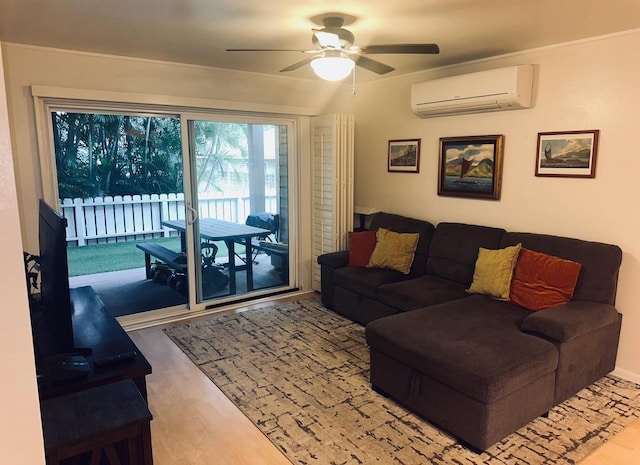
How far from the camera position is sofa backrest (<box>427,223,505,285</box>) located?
139 inches

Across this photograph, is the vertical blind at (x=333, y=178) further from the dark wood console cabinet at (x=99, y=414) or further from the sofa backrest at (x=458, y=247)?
the dark wood console cabinet at (x=99, y=414)

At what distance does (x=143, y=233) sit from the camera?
550cm

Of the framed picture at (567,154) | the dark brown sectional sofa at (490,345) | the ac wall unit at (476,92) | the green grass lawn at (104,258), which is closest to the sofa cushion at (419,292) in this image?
the dark brown sectional sofa at (490,345)

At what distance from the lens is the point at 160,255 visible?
474 centimetres

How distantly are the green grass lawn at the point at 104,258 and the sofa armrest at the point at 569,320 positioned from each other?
13.5 ft

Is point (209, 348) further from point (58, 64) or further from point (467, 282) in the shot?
point (58, 64)

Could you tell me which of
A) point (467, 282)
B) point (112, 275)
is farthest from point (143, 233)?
point (467, 282)

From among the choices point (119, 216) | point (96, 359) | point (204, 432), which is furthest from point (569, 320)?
point (119, 216)

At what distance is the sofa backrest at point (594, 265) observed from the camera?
2.82 m

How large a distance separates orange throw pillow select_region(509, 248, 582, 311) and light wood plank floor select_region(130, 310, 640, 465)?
0.82m

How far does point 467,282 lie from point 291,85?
8.50 ft

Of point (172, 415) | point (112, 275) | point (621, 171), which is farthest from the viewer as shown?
point (112, 275)

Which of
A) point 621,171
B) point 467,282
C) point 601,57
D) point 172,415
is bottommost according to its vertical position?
point 172,415

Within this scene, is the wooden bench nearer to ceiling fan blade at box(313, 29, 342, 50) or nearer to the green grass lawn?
the green grass lawn
